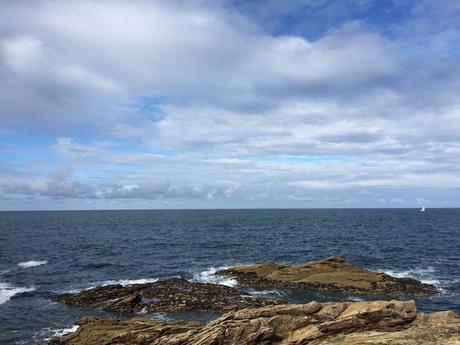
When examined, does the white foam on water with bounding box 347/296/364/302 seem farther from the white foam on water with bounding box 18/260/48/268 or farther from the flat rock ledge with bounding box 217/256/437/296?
the white foam on water with bounding box 18/260/48/268

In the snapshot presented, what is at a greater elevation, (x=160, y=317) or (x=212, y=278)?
(x=212, y=278)

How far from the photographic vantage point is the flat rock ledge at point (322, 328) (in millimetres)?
23250

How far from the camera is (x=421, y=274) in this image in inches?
2552

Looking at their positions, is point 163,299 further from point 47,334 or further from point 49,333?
point 47,334

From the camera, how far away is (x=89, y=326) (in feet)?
110

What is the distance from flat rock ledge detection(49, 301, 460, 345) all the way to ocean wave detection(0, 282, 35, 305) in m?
27.9

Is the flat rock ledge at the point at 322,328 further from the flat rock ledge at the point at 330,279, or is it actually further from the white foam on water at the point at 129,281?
the white foam on water at the point at 129,281

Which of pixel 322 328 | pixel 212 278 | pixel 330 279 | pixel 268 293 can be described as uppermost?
pixel 322 328

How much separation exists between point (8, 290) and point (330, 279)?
40239 mm

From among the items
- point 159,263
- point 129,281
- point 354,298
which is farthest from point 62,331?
point 159,263

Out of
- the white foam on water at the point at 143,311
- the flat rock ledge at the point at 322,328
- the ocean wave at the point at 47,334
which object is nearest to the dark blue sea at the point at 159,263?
the ocean wave at the point at 47,334

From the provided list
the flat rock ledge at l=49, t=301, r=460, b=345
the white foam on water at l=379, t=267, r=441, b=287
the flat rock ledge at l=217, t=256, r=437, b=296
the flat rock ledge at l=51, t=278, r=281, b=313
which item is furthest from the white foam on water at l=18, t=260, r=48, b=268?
the white foam on water at l=379, t=267, r=441, b=287

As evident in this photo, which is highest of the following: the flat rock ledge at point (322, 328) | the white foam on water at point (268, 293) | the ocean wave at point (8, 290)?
the flat rock ledge at point (322, 328)

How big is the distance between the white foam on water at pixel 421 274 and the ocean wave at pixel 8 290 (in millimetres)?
50088
